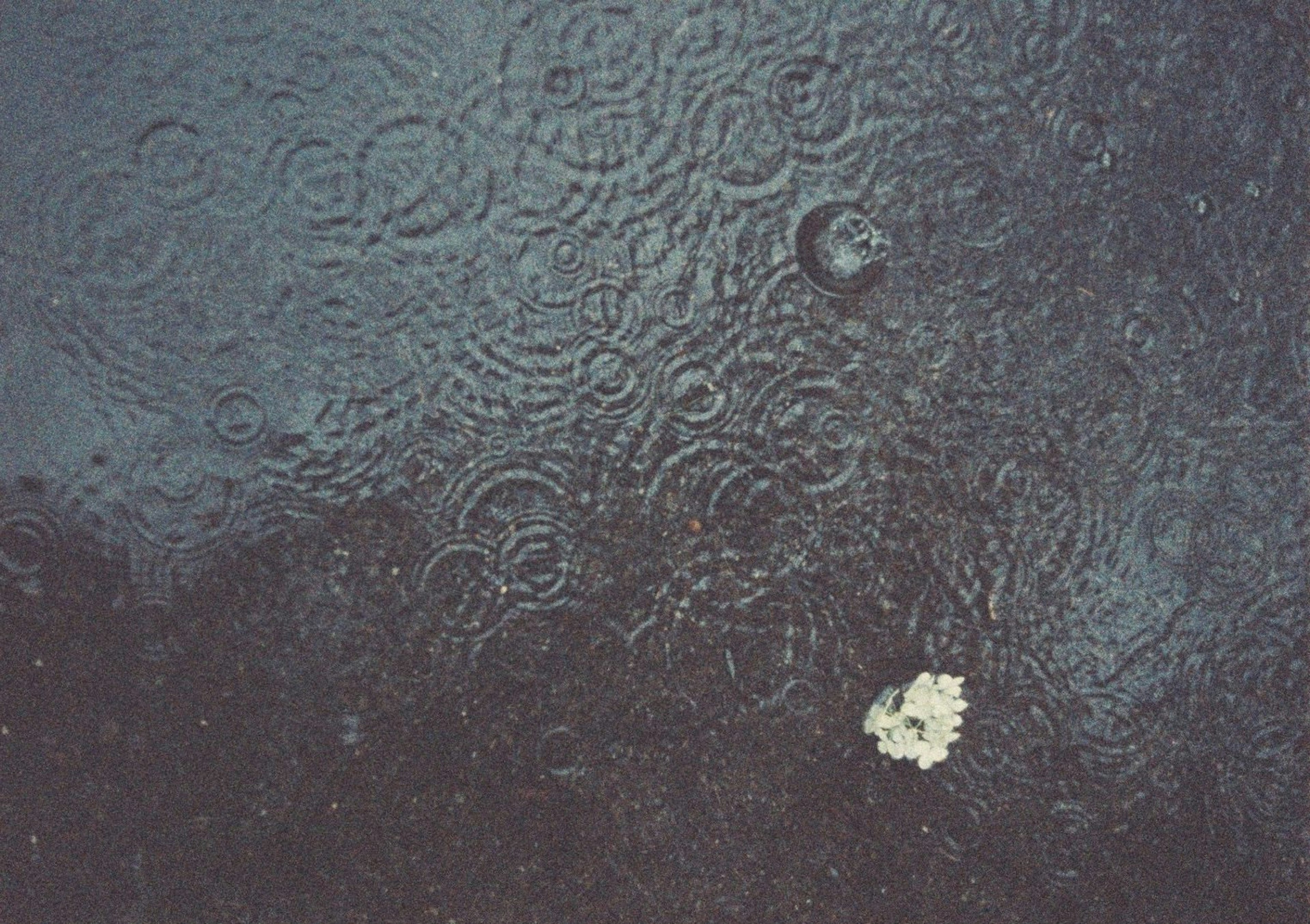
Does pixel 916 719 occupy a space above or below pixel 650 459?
below

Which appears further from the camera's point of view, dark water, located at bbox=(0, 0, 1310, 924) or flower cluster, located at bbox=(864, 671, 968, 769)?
flower cluster, located at bbox=(864, 671, 968, 769)

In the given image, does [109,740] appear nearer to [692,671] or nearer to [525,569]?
[525,569]

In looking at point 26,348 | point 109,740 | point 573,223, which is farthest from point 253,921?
point 573,223

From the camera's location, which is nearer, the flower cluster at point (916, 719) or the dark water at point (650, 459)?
the dark water at point (650, 459)

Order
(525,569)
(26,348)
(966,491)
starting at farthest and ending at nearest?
1. (966,491)
2. (525,569)
3. (26,348)
